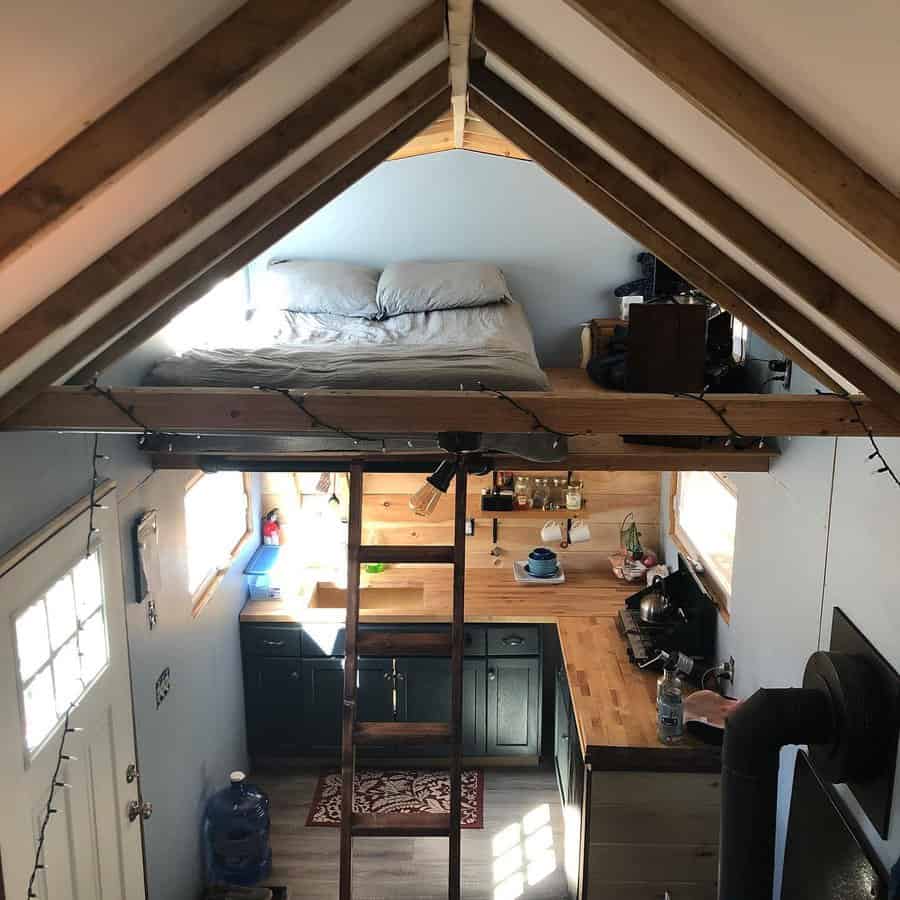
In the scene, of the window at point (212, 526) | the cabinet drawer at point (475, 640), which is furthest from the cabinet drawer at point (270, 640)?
the cabinet drawer at point (475, 640)

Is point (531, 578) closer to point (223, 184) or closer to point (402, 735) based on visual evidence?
point (402, 735)

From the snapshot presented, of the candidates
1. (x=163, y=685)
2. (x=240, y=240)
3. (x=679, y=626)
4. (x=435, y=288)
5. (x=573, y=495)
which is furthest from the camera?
(x=573, y=495)

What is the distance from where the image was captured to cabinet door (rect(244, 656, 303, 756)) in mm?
4938

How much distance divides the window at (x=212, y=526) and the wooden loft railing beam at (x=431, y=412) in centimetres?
159

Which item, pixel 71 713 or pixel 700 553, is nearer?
pixel 71 713

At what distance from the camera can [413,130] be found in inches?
129

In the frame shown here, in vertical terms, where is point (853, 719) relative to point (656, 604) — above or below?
above

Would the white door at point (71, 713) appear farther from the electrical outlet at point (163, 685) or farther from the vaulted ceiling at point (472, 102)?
the vaulted ceiling at point (472, 102)

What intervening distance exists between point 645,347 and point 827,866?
1.71m

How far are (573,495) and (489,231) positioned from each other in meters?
1.66

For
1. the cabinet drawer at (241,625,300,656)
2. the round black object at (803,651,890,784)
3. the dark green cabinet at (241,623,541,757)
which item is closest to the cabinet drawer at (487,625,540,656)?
the dark green cabinet at (241,623,541,757)

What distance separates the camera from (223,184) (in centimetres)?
213

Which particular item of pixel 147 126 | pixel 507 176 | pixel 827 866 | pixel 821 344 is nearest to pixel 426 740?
pixel 827 866

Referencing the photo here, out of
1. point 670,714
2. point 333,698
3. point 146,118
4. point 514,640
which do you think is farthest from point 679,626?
point 146,118
